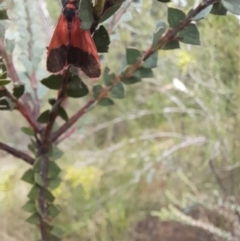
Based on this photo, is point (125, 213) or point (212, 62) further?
point (125, 213)

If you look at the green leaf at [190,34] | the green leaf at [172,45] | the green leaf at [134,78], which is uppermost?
the green leaf at [190,34]

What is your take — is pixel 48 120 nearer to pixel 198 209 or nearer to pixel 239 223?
pixel 239 223

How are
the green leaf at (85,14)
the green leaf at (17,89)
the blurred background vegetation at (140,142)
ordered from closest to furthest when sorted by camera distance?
the green leaf at (85,14), the green leaf at (17,89), the blurred background vegetation at (140,142)

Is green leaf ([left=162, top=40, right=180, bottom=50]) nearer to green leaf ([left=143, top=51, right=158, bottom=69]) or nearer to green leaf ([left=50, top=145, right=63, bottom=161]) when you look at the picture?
green leaf ([left=143, top=51, right=158, bottom=69])

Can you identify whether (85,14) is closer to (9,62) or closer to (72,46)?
(72,46)

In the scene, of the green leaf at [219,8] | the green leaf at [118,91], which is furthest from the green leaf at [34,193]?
the green leaf at [219,8]

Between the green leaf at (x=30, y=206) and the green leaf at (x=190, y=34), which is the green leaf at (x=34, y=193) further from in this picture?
the green leaf at (x=190, y=34)

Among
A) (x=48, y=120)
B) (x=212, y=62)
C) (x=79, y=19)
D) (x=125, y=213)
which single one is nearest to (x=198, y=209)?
(x=125, y=213)
